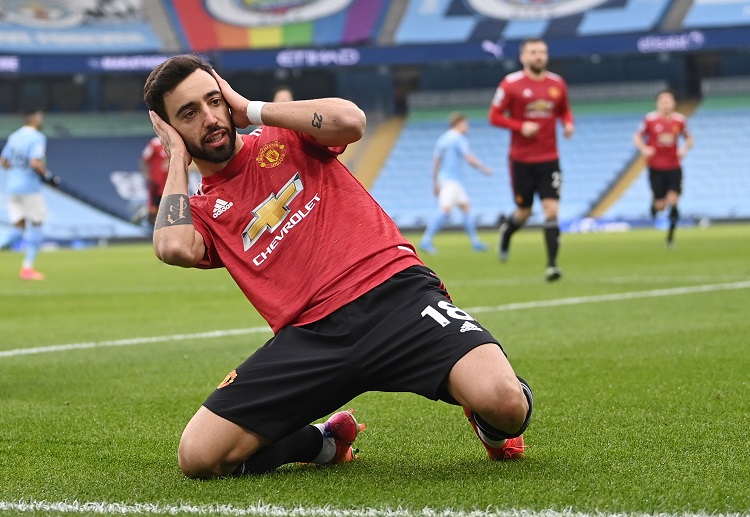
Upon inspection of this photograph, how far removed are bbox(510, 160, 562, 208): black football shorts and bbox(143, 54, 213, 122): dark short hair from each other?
339 inches

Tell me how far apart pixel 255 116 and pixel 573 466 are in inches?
62.1

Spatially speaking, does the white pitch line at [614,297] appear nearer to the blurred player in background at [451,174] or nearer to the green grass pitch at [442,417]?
the green grass pitch at [442,417]

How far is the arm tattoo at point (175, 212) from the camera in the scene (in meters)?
4.02

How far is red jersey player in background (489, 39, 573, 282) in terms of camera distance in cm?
1245

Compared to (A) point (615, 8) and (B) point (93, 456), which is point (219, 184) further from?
(A) point (615, 8)

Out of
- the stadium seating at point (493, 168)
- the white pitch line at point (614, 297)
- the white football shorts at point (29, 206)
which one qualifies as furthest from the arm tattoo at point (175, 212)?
the stadium seating at point (493, 168)

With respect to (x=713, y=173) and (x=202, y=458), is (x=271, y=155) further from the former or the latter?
(x=713, y=173)

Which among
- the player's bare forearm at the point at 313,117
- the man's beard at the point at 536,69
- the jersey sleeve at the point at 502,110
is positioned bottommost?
the jersey sleeve at the point at 502,110

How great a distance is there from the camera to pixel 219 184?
13.5 ft

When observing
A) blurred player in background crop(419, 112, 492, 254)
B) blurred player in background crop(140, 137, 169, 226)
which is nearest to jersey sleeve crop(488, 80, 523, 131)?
blurred player in background crop(140, 137, 169, 226)

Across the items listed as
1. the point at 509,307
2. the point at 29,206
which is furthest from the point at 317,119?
the point at 29,206

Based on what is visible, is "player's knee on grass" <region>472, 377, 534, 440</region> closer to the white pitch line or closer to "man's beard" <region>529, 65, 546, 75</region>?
the white pitch line

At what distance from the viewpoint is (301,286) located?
395 cm

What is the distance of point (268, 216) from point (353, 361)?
0.61 metres
